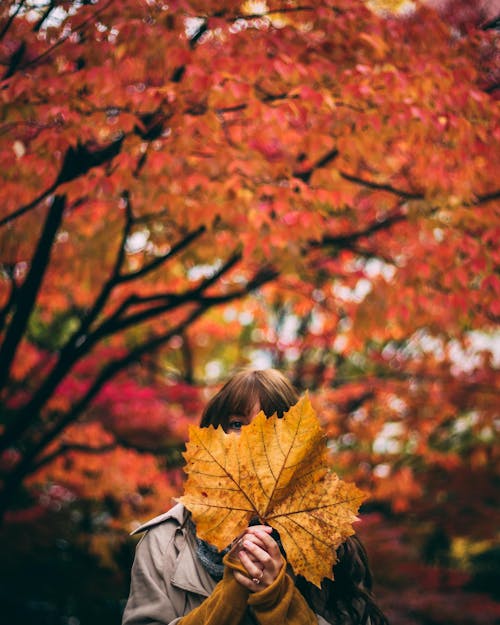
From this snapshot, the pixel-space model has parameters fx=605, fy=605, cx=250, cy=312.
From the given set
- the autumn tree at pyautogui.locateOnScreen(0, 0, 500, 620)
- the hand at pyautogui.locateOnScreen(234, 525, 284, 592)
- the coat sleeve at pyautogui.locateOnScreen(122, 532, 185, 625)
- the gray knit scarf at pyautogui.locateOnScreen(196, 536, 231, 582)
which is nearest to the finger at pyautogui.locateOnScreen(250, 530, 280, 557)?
the hand at pyautogui.locateOnScreen(234, 525, 284, 592)

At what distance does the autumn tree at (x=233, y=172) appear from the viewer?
127 inches

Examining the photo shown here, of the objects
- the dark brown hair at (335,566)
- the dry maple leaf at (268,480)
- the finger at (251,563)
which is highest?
the dry maple leaf at (268,480)

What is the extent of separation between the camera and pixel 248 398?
2082 millimetres

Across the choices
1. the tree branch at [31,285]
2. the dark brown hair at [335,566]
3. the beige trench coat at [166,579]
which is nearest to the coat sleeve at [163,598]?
the beige trench coat at [166,579]

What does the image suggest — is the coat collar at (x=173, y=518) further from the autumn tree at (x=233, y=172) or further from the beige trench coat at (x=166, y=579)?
the autumn tree at (x=233, y=172)

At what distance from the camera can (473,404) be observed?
6.60 m

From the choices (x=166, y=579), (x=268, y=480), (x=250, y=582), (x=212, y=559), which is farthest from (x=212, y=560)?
(x=268, y=480)

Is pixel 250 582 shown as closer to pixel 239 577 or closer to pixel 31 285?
pixel 239 577

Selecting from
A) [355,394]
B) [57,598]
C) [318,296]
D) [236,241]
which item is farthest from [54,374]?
[57,598]

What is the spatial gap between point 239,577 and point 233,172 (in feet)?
8.69

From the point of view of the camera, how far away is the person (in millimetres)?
1668

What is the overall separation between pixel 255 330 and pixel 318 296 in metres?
3.71

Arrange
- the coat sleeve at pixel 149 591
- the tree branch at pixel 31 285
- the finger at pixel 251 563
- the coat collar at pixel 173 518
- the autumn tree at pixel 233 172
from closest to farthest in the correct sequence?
the finger at pixel 251 563
the coat sleeve at pixel 149 591
the coat collar at pixel 173 518
the autumn tree at pixel 233 172
the tree branch at pixel 31 285

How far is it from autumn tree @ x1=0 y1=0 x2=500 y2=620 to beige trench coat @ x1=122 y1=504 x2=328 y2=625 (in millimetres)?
2113
